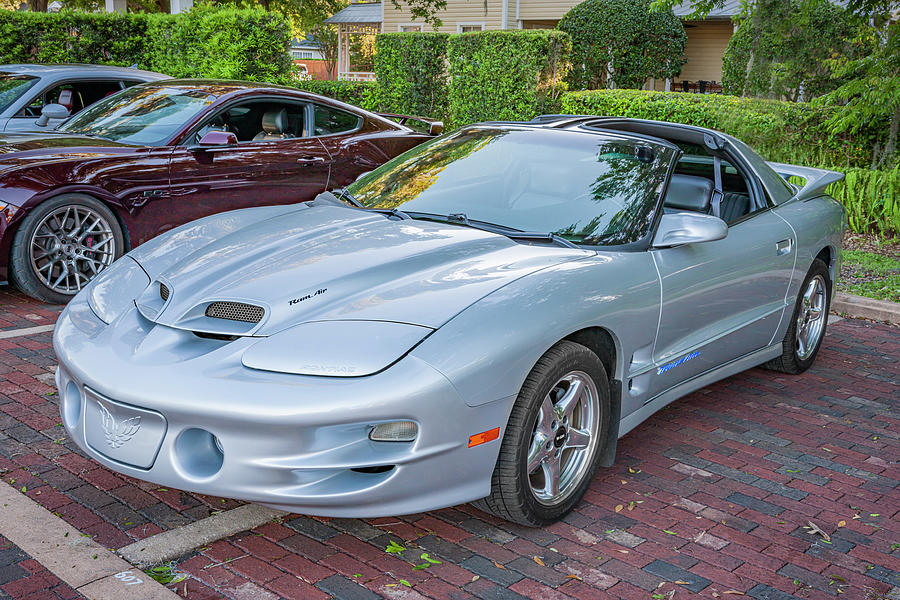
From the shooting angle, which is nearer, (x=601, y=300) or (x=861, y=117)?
(x=601, y=300)

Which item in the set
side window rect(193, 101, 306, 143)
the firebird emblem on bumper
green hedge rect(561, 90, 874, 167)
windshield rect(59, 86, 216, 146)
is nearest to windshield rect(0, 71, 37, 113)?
windshield rect(59, 86, 216, 146)

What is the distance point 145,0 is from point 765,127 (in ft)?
68.6

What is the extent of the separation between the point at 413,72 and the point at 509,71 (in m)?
2.08

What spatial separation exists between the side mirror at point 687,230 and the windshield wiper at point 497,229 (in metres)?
0.47

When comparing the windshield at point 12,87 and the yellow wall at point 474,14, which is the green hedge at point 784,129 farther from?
the yellow wall at point 474,14

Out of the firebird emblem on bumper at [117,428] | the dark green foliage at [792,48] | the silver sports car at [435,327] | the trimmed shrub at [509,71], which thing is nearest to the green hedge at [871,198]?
the trimmed shrub at [509,71]

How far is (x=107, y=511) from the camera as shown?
11.4 ft

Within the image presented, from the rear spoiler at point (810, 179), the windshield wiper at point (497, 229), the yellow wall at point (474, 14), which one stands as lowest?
the windshield wiper at point (497, 229)

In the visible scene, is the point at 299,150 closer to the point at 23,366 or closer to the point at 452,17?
the point at 23,366

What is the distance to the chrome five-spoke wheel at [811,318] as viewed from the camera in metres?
5.59

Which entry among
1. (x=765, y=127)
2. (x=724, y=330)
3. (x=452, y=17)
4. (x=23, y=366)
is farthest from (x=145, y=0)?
(x=724, y=330)

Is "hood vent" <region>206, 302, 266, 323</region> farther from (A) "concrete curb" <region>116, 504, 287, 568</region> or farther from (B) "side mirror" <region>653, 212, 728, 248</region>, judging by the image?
(B) "side mirror" <region>653, 212, 728, 248</region>

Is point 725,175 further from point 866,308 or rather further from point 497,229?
point 866,308

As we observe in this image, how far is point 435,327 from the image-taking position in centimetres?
308
